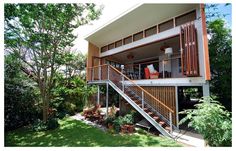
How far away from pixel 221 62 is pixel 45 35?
1007cm

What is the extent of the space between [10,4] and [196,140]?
9.15 meters

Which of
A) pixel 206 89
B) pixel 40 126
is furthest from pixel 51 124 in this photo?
pixel 206 89

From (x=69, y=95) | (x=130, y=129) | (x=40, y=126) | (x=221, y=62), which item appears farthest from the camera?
(x=69, y=95)

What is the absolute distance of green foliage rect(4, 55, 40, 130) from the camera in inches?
342

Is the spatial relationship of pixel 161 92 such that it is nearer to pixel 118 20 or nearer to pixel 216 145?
pixel 216 145

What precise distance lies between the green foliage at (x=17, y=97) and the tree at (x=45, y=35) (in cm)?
104

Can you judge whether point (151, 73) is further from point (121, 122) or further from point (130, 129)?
point (130, 129)

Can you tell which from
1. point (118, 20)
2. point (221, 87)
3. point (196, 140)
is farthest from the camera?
point (118, 20)

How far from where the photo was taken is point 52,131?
312 inches

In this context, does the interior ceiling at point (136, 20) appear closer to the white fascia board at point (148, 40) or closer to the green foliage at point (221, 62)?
the white fascia board at point (148, 40)

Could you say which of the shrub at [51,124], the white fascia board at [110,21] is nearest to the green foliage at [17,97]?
the shrub at [51,124]

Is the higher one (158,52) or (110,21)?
(110,21)

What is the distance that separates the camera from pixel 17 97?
29.8 feet
